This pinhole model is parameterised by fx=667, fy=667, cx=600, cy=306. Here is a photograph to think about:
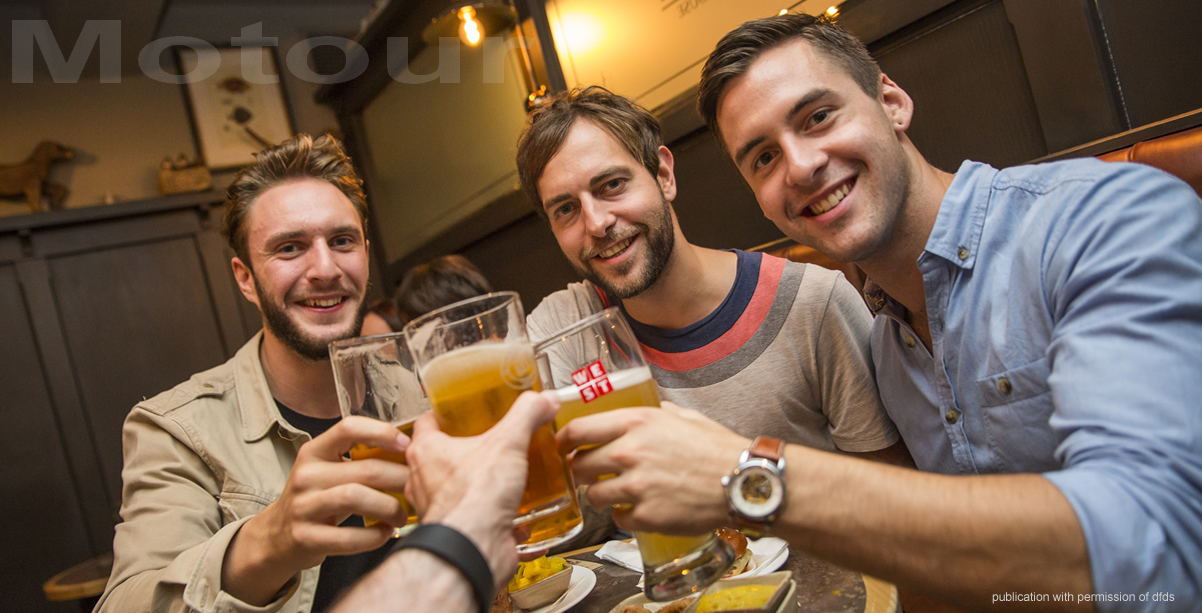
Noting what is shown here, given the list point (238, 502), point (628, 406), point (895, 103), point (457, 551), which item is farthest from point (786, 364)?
point (238, 502)

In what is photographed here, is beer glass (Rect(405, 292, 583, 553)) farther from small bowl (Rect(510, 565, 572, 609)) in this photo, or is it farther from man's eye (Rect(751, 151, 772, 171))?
man's eye (Rect(751, 151, 772, 171))

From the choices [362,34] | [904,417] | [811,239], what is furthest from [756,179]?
[362,34]

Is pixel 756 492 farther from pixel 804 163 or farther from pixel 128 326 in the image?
pixel 128 326

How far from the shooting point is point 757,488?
2.74 ft

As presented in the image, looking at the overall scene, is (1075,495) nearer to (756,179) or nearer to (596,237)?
(756,179)

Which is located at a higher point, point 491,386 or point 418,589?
point 491,386

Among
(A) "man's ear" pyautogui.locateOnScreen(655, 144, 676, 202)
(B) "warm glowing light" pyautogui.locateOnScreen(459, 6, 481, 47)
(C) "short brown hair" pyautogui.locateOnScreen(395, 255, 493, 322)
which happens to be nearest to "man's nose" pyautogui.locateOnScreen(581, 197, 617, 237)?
(A) "man's ear" pyautogui.locateOnScreen(655, 144, 676, 202)

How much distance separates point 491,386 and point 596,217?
41.8 inches

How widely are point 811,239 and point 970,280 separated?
0.33 metres

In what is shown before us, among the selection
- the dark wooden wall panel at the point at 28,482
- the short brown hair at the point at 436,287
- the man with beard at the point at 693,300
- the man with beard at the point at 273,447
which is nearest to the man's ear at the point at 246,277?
the man with beard at the point at 273,447

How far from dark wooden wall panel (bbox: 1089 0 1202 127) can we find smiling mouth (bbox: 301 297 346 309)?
2.33m

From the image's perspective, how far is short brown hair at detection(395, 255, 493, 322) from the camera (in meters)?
3.37

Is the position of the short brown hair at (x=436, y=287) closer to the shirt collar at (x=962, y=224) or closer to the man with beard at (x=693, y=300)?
the man with beard at (x=693, y=300)

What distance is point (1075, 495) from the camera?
783 mm
